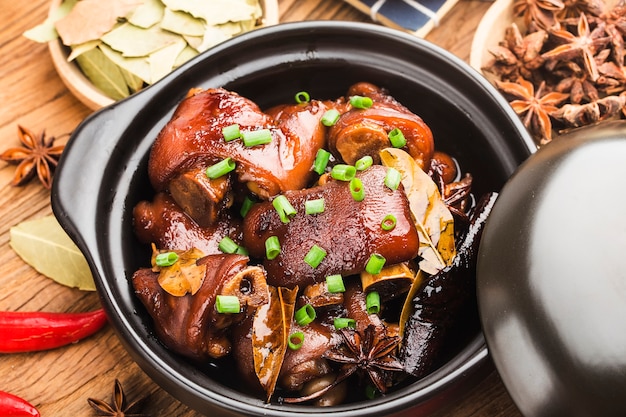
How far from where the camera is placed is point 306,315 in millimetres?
1998

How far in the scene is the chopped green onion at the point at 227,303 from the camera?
191 centimetres

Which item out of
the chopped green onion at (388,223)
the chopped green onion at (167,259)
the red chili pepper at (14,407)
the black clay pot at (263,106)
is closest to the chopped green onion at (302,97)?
the black clay pot at (263,106)

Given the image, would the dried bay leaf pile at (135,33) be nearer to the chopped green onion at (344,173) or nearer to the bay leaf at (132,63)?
the bay leaf at (132,63)

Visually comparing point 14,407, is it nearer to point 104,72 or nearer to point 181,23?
point 104,72

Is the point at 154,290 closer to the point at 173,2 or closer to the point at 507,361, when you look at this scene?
the point at 507,361

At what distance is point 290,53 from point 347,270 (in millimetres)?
829

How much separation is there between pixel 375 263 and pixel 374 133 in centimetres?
40

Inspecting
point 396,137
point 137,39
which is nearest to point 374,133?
point 396,137

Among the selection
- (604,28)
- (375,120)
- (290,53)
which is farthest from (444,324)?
(604,28)

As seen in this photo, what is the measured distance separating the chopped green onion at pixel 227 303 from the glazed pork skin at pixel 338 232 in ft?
0.58

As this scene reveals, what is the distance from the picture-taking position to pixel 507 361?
1.73 m

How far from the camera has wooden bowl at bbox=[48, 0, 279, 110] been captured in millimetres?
2869

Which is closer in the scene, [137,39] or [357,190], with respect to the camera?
[357,190]

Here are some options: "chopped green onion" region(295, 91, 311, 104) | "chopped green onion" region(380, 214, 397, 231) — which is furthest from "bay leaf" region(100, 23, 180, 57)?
"chopped green onion" region(380, 214, 397, 231)
